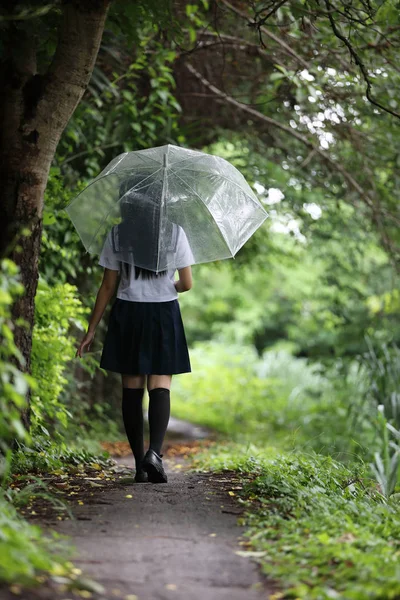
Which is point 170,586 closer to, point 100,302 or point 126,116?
point 100,302

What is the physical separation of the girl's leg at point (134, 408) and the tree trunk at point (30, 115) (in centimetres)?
65

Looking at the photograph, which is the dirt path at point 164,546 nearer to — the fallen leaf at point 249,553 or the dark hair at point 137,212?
the fallen leaf at point 249,553

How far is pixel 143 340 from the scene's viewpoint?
189 inches

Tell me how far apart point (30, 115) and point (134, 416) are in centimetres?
192

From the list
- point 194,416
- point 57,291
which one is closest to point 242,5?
point 57,291

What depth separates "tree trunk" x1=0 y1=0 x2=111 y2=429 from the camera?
15.0 feet

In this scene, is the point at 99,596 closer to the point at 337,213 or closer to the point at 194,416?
the point at 337,213

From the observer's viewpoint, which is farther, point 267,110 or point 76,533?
point 267,110

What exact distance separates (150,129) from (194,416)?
897cm

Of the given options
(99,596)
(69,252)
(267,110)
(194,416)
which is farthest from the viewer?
(194,416)

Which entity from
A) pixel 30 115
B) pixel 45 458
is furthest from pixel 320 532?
pixel 30 115

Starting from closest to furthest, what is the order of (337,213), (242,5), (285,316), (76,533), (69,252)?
1. (76,533)
2. (69,252)
3. (242,5)
4. (337,213)
5. (285,316)

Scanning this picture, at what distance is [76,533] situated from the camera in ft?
10.9

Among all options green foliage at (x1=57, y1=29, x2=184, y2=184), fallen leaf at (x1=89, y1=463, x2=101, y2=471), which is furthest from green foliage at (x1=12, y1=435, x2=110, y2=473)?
green foliage at (x1=57, y1=29, x2=184, y2=184)
